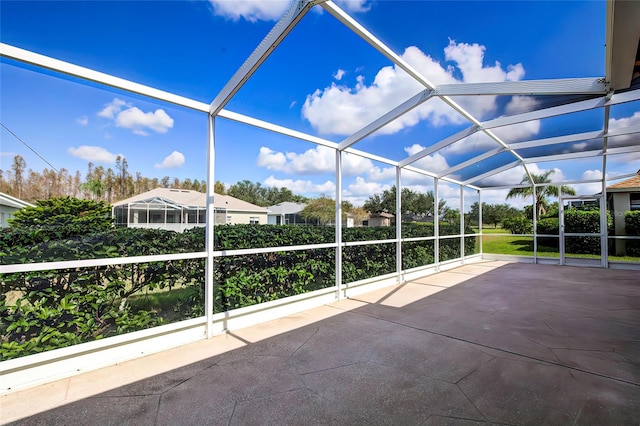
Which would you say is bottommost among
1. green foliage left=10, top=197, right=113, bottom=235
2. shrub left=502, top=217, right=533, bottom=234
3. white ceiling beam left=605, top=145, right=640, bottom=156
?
shrub left=502, top=217, right=533, bottom=234

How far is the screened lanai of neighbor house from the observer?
99.1 inches

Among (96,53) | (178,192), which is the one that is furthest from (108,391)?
(96,53)

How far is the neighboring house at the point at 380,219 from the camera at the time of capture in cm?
626

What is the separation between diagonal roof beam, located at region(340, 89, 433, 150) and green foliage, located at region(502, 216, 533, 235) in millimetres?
8266

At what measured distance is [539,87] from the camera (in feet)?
12.0

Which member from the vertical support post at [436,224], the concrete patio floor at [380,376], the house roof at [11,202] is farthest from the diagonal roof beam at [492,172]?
the house roof at [11,202]

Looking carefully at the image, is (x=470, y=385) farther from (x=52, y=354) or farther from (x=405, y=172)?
(x=405, y=172)

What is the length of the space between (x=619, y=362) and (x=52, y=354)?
16.2 feet

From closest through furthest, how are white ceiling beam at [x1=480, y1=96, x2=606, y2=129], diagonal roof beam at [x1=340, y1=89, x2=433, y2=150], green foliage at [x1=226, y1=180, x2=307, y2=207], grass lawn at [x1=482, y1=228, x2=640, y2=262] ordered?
green foliage at [x1=226, y1=180, x2=307, y2=207]
diagonal roof beam at [x1=340, y1=89, x2=433, y2=150]
white ceiling beam at [x1=480, y1=96, x2=606, y2=129]
grass lawn at [x1=482, y1=228, x2=640, y2=262]

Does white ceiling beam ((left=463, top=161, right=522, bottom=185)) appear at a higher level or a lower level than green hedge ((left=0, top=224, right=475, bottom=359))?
higher

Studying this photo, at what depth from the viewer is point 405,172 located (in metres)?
6.86

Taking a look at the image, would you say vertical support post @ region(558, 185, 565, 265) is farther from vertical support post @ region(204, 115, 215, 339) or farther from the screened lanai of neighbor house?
vertical support post @ region(204, 115, 215, 339)

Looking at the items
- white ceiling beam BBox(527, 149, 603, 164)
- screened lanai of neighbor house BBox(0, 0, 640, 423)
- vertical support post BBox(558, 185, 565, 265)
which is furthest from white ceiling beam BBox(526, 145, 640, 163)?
vertical support post BBox(558, 185, 565, 265)

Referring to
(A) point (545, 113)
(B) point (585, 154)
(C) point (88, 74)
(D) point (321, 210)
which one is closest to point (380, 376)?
(D) point (321, 210)
